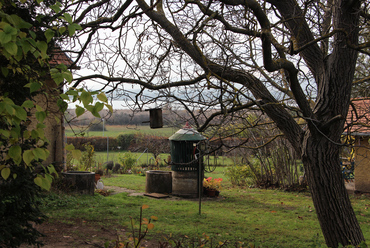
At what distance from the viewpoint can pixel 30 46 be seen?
5.62 feet

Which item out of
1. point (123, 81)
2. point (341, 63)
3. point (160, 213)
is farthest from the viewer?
point (160, 213)

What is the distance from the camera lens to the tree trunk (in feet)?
14.6

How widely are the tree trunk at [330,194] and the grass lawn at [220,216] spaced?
1124 mm

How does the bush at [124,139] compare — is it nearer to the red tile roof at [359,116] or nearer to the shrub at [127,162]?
the shrub at [127,162]

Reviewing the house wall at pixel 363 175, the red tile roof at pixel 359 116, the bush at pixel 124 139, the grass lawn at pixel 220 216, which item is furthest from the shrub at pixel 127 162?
the red tile roof at pixel 359 116

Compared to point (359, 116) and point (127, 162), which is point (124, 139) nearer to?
point (127, 162)

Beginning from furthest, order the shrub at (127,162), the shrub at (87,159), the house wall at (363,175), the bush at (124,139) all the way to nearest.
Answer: the bush at (124,139)
the shrub at (127,162)
the shrub at (87,159)
the house wall at (363,175)

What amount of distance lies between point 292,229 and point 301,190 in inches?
241

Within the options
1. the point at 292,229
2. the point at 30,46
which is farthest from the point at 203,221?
the point at 30,46

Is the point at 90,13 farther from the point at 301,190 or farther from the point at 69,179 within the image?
the point at 301,190

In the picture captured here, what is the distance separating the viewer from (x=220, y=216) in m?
7.96

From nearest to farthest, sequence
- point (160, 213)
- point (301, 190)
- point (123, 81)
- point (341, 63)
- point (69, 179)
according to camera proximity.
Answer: point (341, 63) → point (123, 81) → point (160, 213) → point (69, 179) → point (301, 190)

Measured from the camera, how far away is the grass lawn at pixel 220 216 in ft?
20.4

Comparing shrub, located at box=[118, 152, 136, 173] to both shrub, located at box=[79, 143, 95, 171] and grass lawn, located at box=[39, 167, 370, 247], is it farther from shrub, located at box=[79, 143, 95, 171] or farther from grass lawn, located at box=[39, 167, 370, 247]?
grass lawn, located at box=[39, 167, 370, 247]
